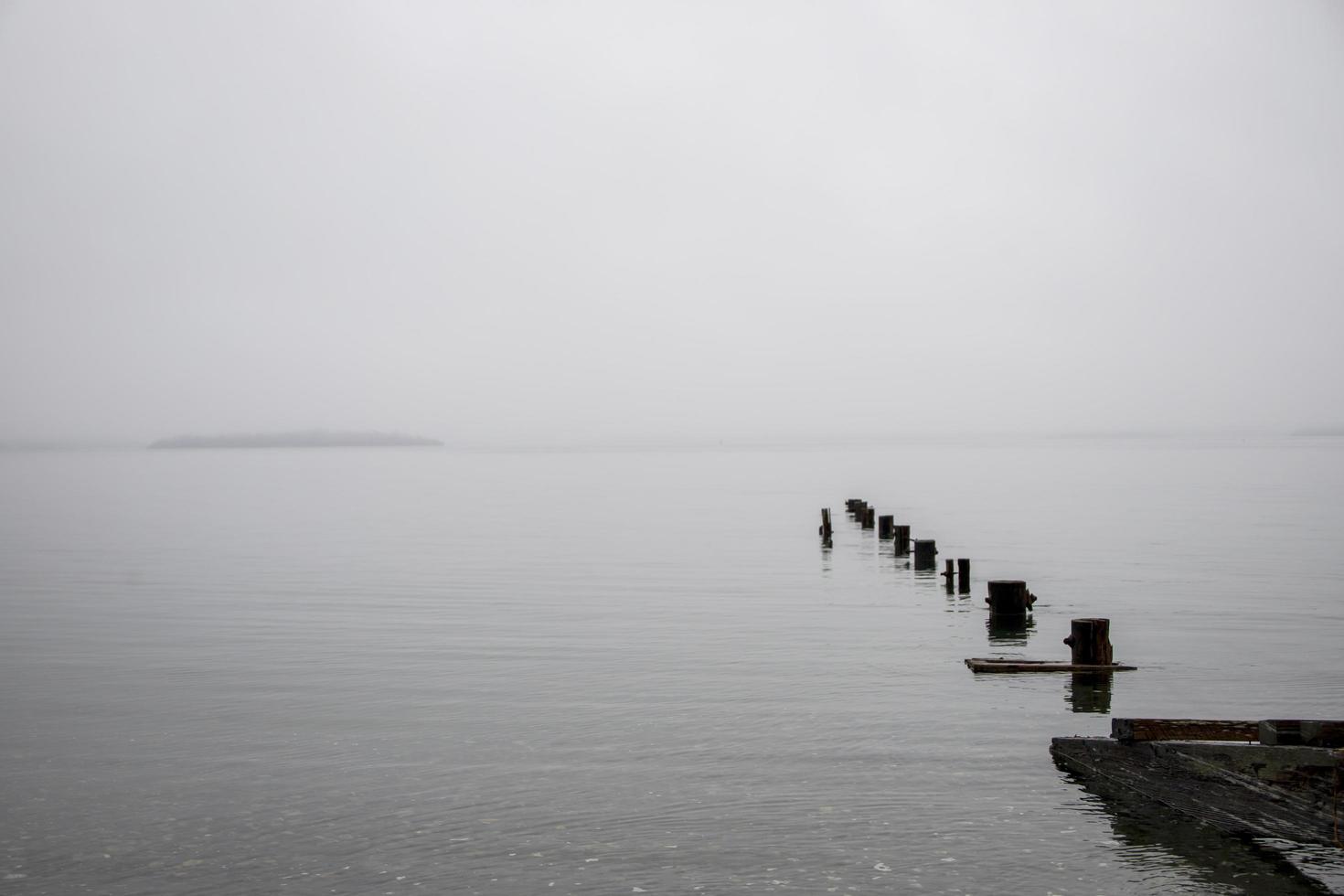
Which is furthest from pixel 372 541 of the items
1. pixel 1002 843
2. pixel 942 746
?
pixel 1002 843

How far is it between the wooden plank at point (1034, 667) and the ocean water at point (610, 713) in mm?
376

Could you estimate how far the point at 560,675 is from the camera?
17266mm

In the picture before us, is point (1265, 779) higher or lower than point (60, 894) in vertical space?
higher

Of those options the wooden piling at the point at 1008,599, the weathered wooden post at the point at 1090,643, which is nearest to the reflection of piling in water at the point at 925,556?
the wooden piling at the point at 1008,599

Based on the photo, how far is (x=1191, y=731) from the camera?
10875 millimetres

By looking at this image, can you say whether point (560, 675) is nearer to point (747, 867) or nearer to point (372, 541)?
point (747, 867)

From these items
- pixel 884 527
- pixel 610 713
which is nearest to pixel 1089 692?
Result: pixel 610 713

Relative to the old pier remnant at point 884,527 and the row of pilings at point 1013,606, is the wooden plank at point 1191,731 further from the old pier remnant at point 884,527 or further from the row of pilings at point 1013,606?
the old pier remnant at point 884,527

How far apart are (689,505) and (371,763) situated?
172ft

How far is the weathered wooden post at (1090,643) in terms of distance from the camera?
55.3ft

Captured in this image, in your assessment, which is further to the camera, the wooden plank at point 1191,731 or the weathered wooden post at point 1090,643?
the weathered wooden post at point 1090,643

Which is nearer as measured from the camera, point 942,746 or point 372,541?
point 942,746

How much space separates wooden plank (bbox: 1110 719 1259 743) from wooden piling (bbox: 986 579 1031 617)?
1065 centimetres

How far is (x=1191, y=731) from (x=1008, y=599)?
35.8ft
